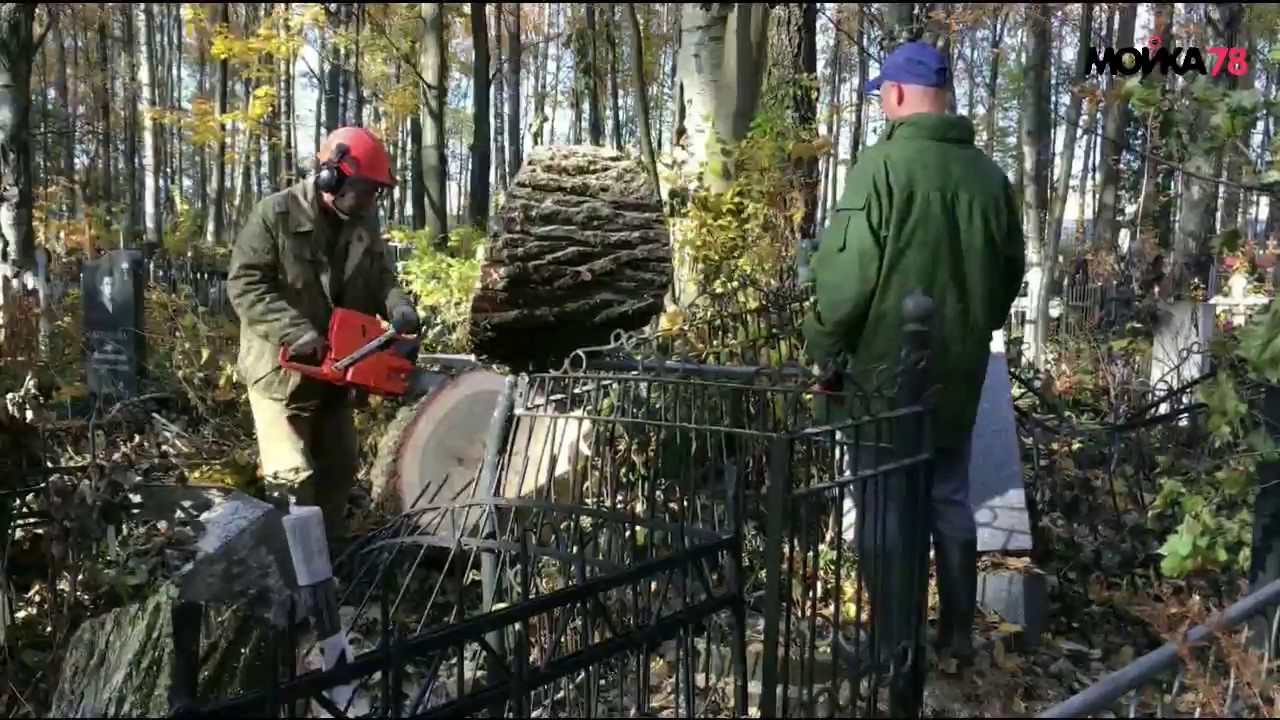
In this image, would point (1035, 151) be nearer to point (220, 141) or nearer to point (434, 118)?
point (434, 118)

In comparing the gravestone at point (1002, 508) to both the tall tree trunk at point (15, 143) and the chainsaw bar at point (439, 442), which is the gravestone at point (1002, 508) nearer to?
the chainsaw bar at point (439, 442)

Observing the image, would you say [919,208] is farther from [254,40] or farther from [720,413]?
[254,40]

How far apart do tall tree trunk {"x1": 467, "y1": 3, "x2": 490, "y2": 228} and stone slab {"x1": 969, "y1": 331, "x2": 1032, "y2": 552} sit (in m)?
10.6

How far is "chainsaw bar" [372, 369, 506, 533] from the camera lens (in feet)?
18.2

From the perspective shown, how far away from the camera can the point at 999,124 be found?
108ft

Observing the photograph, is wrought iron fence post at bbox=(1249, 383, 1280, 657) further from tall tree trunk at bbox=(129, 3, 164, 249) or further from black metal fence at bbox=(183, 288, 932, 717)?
tall tree trunk at bbox=(129, 3, 164, 249)

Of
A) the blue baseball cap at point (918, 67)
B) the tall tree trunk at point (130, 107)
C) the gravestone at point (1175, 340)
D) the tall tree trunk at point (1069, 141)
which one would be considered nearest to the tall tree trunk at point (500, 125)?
the tall tree trunk at point (130, 107)

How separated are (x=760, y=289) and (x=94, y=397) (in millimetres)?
4881

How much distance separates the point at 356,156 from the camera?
440 centimetres

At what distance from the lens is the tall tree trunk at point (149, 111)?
2041cm

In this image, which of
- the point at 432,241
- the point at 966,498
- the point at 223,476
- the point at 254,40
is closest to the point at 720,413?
the point at 966,498

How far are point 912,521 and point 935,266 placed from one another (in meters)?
1.04

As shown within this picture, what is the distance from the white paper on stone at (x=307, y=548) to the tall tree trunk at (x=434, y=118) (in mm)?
12654

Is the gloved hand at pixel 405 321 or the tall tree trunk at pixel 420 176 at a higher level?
the tall tree trunk at pixel 420 176
